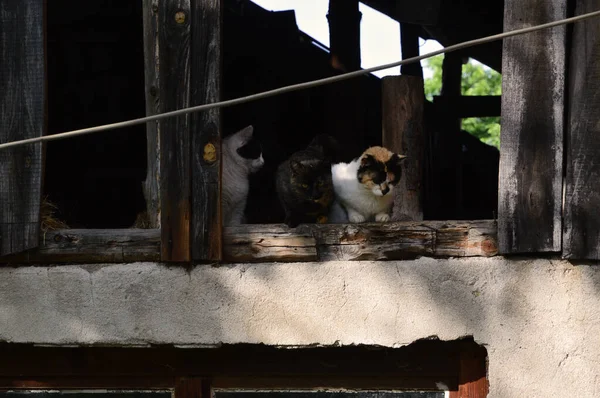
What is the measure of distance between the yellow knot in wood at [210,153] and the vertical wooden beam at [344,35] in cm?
237

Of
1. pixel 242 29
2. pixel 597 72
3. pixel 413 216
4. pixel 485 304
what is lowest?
pixel 485 304

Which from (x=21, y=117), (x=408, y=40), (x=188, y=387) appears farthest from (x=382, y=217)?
(x=408, y=40)

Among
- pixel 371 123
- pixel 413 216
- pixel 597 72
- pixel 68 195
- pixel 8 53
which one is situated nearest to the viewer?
pixel 597 72

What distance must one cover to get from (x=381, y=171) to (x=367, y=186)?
126mm

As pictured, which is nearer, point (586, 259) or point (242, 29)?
point (586, 259)

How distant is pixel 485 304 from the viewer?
3826mm

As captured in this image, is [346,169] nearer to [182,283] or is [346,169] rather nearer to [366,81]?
[182,283]

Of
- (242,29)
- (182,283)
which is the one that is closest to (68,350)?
(182,283)

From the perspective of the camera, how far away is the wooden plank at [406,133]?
4.34 metres

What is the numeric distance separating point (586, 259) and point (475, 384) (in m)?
0.76

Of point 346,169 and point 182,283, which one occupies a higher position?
point 346,169

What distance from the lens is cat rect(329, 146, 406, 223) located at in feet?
14.0

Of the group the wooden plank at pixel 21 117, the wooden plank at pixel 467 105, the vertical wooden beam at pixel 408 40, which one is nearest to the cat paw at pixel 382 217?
the wooden plank at pixel 21 117

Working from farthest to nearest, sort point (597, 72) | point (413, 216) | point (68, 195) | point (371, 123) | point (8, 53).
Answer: point (371, 123) < point (68, 195) < point (413, 216) < point (8, 53) < point (597, 72)
